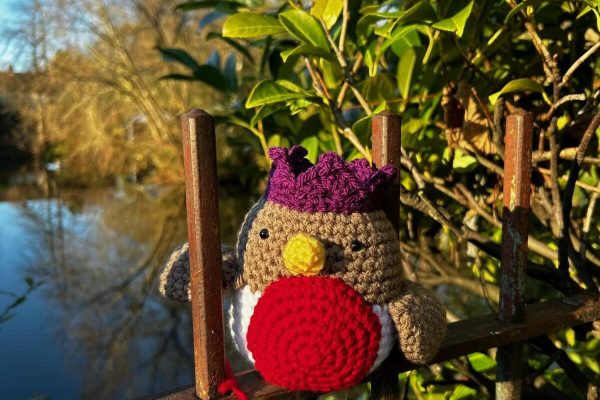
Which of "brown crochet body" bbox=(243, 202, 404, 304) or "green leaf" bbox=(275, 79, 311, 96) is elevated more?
"green leaf" bbox=(275, 79, 311, 96)

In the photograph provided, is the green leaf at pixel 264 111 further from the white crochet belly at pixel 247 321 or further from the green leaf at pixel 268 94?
the white crochet belly at pixel 247 321

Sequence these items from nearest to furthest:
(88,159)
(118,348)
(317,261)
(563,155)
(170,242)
→ 1. (317,261)
2. (563,155)
3. (118,348)
4. (170,242)
5. (88,159)

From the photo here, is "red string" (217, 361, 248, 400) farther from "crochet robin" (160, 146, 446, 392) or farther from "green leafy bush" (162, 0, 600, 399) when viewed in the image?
"green leafy bush" (162, 0, 600, 399)

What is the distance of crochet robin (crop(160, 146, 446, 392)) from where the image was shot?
357mm

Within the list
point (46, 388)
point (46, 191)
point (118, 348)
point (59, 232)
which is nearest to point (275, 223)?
point (46, 388)

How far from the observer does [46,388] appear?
226 cm

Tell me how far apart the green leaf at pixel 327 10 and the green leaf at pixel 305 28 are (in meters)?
0.04

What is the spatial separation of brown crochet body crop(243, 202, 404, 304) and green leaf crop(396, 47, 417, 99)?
377mm

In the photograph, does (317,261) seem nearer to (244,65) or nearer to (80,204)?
(244,65)

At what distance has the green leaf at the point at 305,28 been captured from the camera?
59cm

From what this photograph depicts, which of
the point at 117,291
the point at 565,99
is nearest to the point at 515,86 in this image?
the point at 565,99

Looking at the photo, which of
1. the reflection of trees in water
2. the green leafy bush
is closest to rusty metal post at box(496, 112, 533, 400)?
the green leafy bush

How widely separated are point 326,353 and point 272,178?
141mm

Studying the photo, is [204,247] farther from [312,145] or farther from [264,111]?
[312,145]
